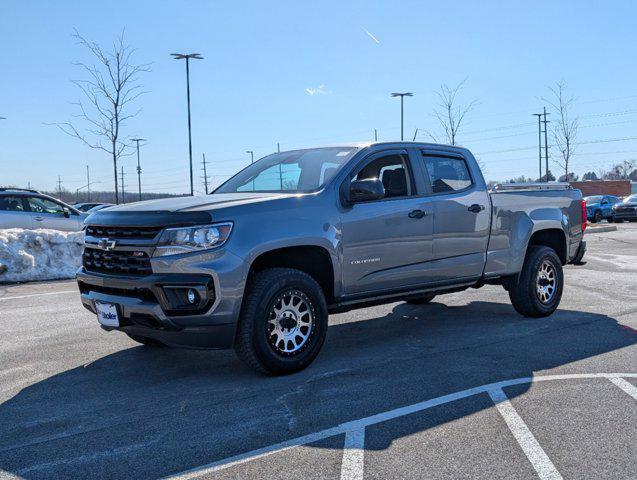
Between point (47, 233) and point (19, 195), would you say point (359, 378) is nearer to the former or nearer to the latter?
point (47, 233)

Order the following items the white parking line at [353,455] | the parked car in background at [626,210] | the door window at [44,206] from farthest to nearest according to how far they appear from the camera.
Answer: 1. the parked car in background at [626,210]
2. the door window at [44,206]
3. the white parking line at [353,455]

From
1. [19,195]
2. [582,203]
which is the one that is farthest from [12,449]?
[19,195]

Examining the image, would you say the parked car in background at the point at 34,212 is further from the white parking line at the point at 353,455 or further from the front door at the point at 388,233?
the white parking line at the point at 353,455

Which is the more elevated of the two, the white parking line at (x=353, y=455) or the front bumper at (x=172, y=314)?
the front bumper at (x=172, y=314)

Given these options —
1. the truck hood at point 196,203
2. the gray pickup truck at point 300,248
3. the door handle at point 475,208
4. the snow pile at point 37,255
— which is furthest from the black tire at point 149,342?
the snow pile at point 37,255

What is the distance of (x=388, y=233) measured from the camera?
6141mm

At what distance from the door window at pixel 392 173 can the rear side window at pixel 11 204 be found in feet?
38.5

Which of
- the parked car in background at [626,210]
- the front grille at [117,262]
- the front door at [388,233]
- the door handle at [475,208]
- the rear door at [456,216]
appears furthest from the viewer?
the parked car in background at [626,210]

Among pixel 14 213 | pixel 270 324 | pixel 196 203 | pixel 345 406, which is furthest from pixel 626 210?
pixel 345 406

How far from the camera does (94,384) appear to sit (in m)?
5.32

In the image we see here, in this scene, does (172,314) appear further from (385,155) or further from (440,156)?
(440,156)

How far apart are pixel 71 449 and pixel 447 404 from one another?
2.41 m

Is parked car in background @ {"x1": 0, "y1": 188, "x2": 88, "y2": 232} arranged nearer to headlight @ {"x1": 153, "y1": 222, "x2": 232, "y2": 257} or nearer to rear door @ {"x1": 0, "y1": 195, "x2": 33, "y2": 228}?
rear door @ {"x1": 0, "y1": 195, "x2": 33, "y2": 228}

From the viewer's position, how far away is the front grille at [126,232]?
5074mm
